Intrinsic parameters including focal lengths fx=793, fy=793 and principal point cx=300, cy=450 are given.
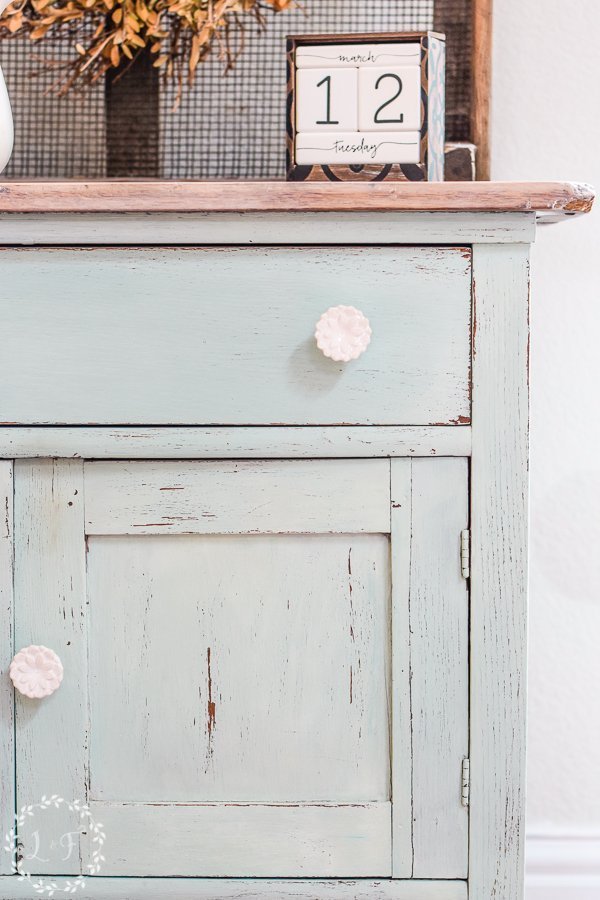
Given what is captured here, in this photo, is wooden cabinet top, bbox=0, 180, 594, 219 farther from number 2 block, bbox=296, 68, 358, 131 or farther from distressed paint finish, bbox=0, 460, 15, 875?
distressed paint finish, bbox=0, 460, 15, 875

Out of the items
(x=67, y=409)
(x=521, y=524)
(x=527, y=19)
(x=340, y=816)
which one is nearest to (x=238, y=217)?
(x=67, y=409)

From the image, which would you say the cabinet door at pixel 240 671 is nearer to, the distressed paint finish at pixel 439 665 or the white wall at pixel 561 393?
the distressed paint finish at pixel 439 665

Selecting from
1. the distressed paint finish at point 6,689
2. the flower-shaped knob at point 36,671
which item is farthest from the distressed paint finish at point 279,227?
the flower-shaped knob at point 36,671

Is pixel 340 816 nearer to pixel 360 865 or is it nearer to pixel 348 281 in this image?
pixel 360 865

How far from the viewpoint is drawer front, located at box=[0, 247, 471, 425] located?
69 centimetres

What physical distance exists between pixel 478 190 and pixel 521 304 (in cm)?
10

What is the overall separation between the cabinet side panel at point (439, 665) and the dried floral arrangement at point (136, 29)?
66 cm

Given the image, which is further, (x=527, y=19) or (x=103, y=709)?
(x=527, y=19)

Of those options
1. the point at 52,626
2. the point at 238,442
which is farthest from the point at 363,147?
the point at 52,626

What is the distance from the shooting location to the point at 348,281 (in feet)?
2.27

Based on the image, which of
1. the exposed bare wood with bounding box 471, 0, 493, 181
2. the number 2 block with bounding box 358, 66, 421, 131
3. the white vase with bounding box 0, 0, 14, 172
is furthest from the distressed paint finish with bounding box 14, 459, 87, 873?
the exposed bare wood with bounding box 471, 0, 493, 181

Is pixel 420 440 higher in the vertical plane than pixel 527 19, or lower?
lower

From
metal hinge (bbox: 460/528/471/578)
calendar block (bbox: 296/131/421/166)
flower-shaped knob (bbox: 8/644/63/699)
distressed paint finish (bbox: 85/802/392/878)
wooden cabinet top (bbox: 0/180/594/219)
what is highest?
calendar block (bbox: 296/131/421/166)

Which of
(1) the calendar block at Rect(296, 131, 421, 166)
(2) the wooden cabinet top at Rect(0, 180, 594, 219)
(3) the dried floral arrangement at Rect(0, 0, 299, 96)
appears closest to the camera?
(2) the wooden cabinet top at Rect(0, 180, 594, 219)
